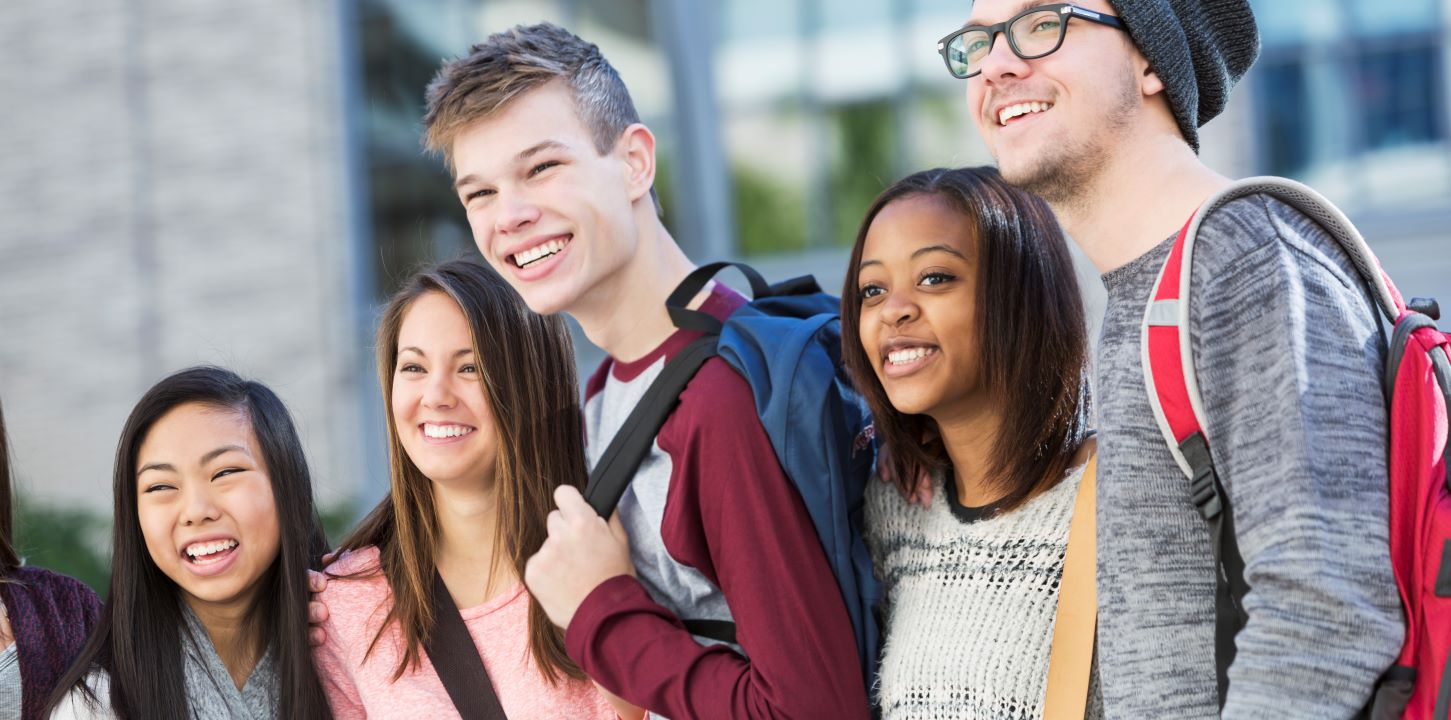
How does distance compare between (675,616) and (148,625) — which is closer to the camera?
(675,616)

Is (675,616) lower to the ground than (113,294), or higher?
lower

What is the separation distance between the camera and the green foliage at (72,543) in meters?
8.25

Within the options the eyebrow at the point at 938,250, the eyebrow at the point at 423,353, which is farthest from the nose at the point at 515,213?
the eyebrow at the point at 938,250

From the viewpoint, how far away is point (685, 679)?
2414 millimetres

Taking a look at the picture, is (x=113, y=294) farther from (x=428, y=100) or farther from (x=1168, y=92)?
(x=1168, y=92)

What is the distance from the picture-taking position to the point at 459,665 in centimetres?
289

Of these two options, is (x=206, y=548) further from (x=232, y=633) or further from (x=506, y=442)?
(x=506, y=442)

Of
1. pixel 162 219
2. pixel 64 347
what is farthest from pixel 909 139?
pixel 64 347

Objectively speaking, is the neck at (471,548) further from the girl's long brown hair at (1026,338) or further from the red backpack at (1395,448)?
the red backpack at (1395,448)

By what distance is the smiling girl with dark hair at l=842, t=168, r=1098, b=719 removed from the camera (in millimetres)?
2359

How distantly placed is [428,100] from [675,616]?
1.20m

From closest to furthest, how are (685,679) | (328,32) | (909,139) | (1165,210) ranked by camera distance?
(1165,210) → (685,679) → (909,139) → (328,32)

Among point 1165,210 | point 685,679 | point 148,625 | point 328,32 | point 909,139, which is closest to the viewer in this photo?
point 1165,210

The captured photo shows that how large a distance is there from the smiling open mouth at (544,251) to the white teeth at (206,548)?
88 cm
